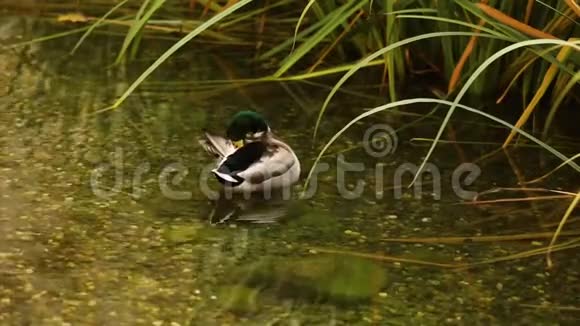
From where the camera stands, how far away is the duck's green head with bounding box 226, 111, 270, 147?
2725 mm

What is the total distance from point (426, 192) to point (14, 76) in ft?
4.54

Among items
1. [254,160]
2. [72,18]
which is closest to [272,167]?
[254,160]

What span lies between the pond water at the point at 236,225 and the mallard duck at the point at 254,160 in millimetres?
60

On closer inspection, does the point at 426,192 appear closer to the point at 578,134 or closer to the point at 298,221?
the point at 298,221

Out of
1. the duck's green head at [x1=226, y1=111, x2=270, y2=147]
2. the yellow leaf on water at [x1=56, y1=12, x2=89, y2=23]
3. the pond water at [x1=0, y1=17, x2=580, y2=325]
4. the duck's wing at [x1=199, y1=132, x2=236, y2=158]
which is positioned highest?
the yellow leaf on water at [x1=56, y1=12, x2=89, y2=23]

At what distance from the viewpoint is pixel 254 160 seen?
2.69 metres

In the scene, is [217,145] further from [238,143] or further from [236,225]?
[236,225]

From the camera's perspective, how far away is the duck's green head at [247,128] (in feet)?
8.94

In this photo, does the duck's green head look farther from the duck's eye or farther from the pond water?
the pond water

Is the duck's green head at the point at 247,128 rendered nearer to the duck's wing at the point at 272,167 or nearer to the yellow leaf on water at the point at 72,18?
the duck's wing at the point at 272,167

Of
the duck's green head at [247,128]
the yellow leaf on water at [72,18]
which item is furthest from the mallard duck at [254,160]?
the yellow leaf on water at [72,18]

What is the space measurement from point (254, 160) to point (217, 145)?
0.14 metres

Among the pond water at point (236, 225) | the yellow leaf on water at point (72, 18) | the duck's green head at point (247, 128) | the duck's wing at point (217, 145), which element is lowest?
the pond water at point (236, 225)

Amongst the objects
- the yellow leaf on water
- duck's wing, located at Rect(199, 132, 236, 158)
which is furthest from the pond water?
the yellow leaf on water
